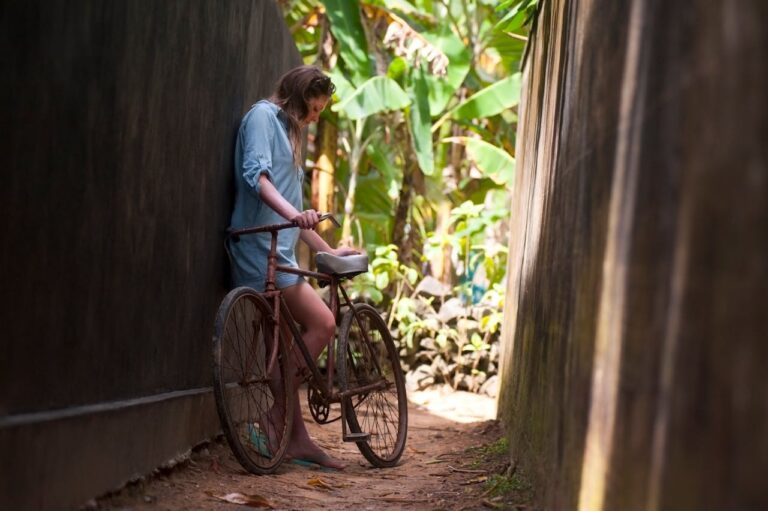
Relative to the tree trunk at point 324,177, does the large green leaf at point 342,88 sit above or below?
above

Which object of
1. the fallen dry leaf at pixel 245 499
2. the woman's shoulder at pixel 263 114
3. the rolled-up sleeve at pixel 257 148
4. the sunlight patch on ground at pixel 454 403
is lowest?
the sunlight patch on ground at pixel 454 403

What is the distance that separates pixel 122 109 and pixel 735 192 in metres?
2.49

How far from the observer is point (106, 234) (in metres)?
3.42

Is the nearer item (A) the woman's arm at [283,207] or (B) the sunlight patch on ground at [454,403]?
(A) the woman's arm at [283,207]

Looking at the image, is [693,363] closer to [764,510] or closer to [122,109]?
[764,510]

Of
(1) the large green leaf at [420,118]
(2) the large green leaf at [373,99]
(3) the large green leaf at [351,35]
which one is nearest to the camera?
(2) the large green leaf at [373,99]

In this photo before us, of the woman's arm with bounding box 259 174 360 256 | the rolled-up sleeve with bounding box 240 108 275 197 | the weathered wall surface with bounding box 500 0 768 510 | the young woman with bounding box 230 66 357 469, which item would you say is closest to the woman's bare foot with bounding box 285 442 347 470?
the young woman with bounding box 230 66 357 469

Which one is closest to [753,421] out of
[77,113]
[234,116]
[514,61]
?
[77,113]

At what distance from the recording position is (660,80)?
80.9 inches

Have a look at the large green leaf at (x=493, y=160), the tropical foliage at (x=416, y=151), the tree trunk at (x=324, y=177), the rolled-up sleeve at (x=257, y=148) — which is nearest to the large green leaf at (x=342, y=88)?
the tropical foliage at (x=416, y=151)

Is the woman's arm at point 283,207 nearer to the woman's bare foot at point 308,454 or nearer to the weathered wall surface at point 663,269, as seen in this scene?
the woman's bare foot at point 308,454

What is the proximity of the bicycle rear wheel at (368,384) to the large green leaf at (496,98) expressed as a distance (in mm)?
5982

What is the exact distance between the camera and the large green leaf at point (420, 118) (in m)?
10.8

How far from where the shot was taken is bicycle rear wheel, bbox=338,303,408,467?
5023mm
